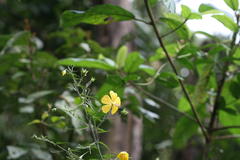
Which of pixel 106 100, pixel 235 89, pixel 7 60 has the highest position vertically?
pixel 106 100

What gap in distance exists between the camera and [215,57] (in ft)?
3.72

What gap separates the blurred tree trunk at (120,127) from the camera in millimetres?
1693

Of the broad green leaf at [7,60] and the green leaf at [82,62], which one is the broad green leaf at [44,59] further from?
the green leaf at [82,62]

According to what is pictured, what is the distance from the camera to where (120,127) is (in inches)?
68.9

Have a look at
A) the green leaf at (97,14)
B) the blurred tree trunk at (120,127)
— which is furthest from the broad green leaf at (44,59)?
the green leaf at (97,14)

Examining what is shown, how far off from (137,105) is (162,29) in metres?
1.90

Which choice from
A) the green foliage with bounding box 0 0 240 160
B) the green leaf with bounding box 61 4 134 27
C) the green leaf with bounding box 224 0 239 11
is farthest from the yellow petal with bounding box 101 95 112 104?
the green leaf with bounding box 224 0 239 11

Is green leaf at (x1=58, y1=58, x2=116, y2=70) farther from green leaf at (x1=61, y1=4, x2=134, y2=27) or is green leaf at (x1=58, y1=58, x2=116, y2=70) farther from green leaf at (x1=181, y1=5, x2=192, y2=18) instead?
green leaf at (x1=181, y1=5, x2=192, y2=18)

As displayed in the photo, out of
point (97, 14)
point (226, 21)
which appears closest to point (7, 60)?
point (97, 14)

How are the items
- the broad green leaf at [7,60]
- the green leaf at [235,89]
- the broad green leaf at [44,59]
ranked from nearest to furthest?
1. the green leaf at [235,89]
2. the broad green leaf at [7,60]
3. the broad green leaf at [44,59]

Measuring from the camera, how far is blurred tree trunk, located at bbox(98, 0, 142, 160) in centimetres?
169

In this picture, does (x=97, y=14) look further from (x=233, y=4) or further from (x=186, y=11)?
(x=233, y=4)

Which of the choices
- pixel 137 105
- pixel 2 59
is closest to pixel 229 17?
pixel 137 105

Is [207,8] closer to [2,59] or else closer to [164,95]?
[2,59]
